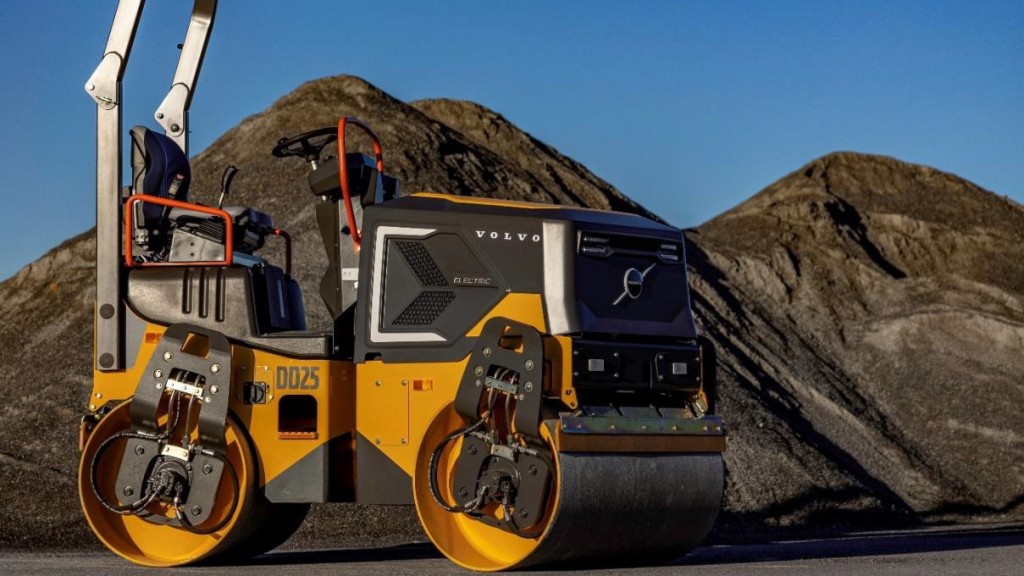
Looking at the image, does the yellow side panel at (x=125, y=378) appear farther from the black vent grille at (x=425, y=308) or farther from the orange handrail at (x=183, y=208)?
the black vent grille at (x=425, y=308)

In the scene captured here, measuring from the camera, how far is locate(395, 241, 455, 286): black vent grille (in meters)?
10.3

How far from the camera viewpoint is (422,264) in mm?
10328

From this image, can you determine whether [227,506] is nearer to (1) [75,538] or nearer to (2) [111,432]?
(2) [111,432]

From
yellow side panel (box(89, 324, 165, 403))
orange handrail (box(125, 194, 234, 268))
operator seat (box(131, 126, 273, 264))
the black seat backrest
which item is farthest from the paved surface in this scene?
the black seat backrest

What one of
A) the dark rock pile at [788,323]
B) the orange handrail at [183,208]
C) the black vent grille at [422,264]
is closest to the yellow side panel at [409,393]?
the black vent grille at [422,264]

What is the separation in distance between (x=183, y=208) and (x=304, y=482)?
2.39m

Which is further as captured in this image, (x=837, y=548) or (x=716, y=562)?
(x=837, y=548)

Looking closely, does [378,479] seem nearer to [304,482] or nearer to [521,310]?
[304,482]

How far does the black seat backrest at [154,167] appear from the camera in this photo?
11789mm

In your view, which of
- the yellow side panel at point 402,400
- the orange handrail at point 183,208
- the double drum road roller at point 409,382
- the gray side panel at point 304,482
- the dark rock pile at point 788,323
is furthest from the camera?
the dark rock pile at point 788,323

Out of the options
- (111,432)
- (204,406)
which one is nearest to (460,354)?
(204,406)

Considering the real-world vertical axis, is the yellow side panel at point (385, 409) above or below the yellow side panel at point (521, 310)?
below

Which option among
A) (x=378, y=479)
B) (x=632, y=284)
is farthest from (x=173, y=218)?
(x=632, y=284)

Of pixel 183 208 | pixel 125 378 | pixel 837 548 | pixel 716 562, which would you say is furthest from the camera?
pixel 837 548
